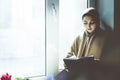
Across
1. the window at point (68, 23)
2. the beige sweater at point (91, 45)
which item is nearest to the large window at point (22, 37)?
the window at point (68, 23)

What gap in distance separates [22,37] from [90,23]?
0.59 m

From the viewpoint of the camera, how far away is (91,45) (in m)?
2.13

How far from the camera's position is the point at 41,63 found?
215 centimetres

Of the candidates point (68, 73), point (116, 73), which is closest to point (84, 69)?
point (68, 73)

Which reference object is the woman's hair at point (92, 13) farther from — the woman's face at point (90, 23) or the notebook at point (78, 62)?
the notebook at point (78, 62)

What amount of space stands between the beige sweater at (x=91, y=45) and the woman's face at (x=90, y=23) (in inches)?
1.8

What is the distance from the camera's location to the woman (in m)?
2.10

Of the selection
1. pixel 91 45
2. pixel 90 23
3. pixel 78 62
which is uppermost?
pixel 90 23

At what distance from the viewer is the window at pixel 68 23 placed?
7.22 feet

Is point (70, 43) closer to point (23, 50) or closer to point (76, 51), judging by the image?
point (76, 51)

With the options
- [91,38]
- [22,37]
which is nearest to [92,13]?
[91,38]

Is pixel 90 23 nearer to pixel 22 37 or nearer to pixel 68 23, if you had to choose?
pixel 68 23

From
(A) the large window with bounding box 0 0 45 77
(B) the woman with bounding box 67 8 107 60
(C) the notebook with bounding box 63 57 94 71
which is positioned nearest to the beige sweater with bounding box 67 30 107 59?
(B) the woman with bounding box 67 8 107 60

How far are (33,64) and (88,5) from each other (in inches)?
29.4
